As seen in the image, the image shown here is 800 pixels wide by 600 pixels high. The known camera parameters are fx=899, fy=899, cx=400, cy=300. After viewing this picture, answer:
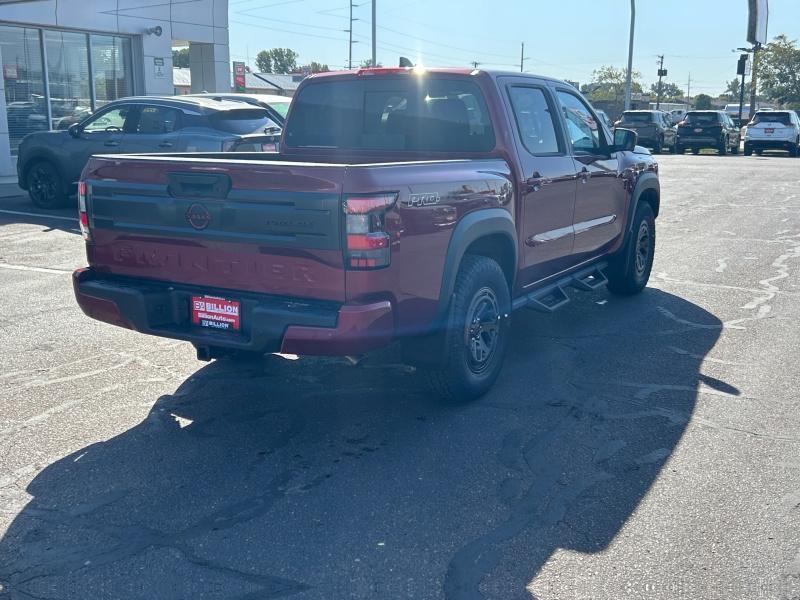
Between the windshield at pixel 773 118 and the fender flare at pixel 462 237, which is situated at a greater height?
the windshield at pixel 773 118

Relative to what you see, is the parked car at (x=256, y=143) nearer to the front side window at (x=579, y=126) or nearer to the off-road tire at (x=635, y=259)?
the off-road tire at (x=635, y=259)

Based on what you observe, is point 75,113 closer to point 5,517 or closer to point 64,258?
point 64,258

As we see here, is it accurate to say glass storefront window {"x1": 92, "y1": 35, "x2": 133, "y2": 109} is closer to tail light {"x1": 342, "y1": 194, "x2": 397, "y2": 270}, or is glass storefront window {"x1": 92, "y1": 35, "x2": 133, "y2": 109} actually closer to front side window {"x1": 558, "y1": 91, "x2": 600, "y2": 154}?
front side window {"x1": 558, "y1": 91, "x2": 600, "y2": 154}

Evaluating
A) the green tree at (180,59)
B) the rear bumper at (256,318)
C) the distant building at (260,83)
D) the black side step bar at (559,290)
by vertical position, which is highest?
the green tree at (180,59)

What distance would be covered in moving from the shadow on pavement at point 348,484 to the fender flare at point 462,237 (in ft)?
2.49

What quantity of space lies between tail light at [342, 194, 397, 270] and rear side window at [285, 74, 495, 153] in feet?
5.43

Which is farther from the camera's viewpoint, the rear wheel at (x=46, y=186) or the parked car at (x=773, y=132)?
the parked car at (x=773, y=132)

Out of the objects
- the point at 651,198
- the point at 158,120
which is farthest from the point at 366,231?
the point at 158,120

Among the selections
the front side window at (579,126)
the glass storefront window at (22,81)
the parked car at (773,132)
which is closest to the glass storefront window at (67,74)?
the glass storefront window at (22,81)

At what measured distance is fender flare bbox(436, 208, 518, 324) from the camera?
4945mm

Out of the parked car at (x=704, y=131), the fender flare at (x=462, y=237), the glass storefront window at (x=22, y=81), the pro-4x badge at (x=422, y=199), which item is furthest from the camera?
the parked car at (x=704, y=131)

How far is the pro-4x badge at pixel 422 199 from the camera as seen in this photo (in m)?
4.55

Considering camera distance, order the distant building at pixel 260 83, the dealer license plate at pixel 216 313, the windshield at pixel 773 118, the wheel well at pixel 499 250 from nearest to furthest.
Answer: the dealer license plate at pixel 216 313, the wheel well at pixel 499 250, the windshield at pixel 773 118, the distant building at pixel 260 83

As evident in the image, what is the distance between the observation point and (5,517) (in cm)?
397
